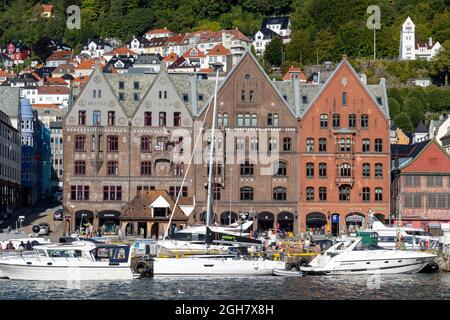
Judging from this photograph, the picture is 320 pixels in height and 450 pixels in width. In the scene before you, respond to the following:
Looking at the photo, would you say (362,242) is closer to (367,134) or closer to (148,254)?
(148,254)

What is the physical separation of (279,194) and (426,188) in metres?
14.1

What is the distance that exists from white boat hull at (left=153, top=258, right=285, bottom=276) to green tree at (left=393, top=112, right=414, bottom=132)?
116 m

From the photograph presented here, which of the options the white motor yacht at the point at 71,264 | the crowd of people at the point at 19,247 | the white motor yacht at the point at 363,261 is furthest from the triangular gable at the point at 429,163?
the white motor yacht at the point at 71,264

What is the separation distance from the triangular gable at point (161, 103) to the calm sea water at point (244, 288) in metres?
38.1

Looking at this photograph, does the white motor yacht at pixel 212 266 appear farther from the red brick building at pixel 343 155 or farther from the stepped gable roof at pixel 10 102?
the stepped gable roof at pixel 10 102

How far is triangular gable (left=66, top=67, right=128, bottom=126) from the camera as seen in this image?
105875 mm

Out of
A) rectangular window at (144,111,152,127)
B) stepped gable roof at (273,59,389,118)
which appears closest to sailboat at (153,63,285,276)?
rectangular window at (144,111,152,127)

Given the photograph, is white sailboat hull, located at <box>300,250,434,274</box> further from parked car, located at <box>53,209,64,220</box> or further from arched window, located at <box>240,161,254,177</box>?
parked car, located at <box>53,209,64,220</box>

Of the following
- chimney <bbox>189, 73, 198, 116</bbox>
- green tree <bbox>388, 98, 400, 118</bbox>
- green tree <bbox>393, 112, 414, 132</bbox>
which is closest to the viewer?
chimney <bbox>189, 73, 198, 116</bbox>

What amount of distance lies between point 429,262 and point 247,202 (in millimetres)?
31577

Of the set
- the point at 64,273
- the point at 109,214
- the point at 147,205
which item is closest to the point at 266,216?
the point at 147,205

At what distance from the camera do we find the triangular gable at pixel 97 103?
10588cm
